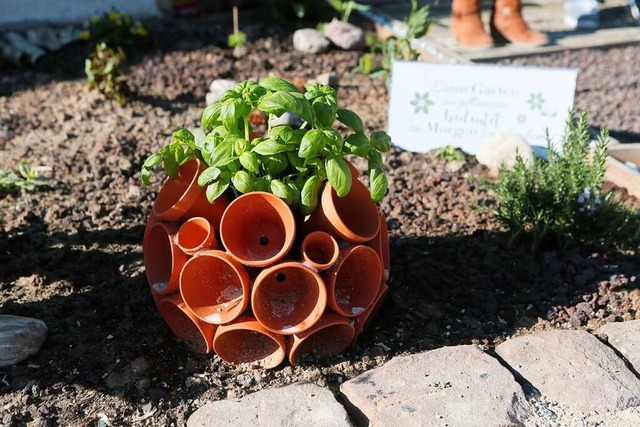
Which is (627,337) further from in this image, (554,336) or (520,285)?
(520,285)

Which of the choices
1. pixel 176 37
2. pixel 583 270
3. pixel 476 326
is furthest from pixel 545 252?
pixel 176 37

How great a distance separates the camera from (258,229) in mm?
2832

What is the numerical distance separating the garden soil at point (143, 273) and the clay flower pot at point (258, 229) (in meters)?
0.42

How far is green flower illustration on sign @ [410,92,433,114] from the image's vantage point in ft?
15.2

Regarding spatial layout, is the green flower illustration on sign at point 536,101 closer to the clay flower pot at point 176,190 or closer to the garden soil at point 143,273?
the garden soil at point 143,273

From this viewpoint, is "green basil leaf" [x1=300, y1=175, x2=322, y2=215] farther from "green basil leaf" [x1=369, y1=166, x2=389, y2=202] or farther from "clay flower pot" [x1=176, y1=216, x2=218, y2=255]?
"clay flower pot" [x1=176, y1=216, x2=218, y2=255]

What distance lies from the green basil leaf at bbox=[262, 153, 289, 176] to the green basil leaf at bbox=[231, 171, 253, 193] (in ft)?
0.30

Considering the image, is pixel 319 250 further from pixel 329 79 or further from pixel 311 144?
pixel 329 79

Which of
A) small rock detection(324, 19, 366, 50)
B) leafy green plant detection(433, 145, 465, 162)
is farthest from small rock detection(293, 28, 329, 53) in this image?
leafy green plant detection(433, 145, 465, 162)

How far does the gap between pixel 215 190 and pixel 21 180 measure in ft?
6.10

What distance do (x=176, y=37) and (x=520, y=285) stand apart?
155 inches

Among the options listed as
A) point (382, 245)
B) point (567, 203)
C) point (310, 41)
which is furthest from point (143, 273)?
point (310, 41)

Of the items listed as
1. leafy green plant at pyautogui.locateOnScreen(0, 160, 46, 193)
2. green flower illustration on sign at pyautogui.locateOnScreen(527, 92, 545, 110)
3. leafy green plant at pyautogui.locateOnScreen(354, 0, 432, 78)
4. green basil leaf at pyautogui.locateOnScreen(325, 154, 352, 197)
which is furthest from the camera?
leafy green plant at pyautogui.locateOnScreen(354, 0, 432, 78)

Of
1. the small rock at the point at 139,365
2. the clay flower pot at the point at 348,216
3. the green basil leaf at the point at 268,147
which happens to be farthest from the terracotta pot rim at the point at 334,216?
the small rock at the point at 139,365
